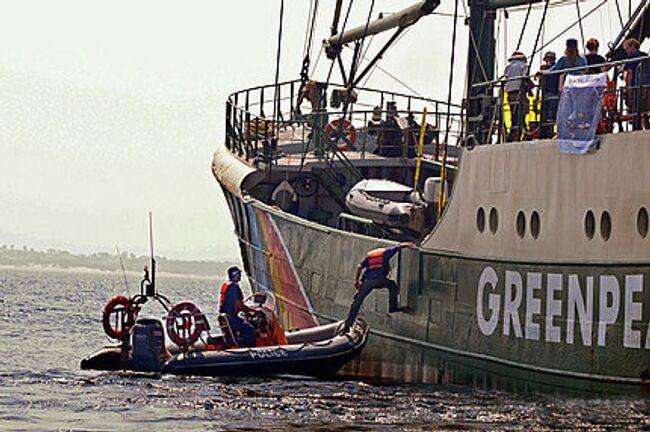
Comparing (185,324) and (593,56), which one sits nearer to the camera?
(593,56)

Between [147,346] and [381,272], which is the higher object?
[381,272]

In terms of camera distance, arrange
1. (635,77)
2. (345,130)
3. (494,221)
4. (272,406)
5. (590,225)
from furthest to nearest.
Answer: (345,130) < (494,221) < (272,406) < (635,77) < (590,225)

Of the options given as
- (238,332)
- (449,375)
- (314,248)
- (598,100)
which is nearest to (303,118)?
(314,248)

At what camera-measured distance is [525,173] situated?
65.9 feet

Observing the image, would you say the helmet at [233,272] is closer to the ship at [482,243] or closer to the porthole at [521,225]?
the ship at [482,243]

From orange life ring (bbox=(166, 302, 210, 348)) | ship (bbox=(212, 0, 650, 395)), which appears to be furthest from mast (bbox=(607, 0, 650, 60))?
orange life ring (bbox=(166, 302, 210, 348))

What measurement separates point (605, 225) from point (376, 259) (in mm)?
4966

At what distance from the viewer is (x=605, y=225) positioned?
724 inches

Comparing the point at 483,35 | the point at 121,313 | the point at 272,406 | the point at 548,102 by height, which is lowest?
the point at 272,406

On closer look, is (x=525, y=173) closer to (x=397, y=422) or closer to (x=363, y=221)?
(x=397, y=422)

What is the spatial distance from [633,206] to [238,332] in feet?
24.8

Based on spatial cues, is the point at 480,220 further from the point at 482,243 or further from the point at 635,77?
the point at 635,77

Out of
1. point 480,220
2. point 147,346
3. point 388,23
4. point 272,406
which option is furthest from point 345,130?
point 272,406

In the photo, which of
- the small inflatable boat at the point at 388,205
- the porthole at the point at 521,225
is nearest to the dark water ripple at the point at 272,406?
the porthole at the point at 521,225
